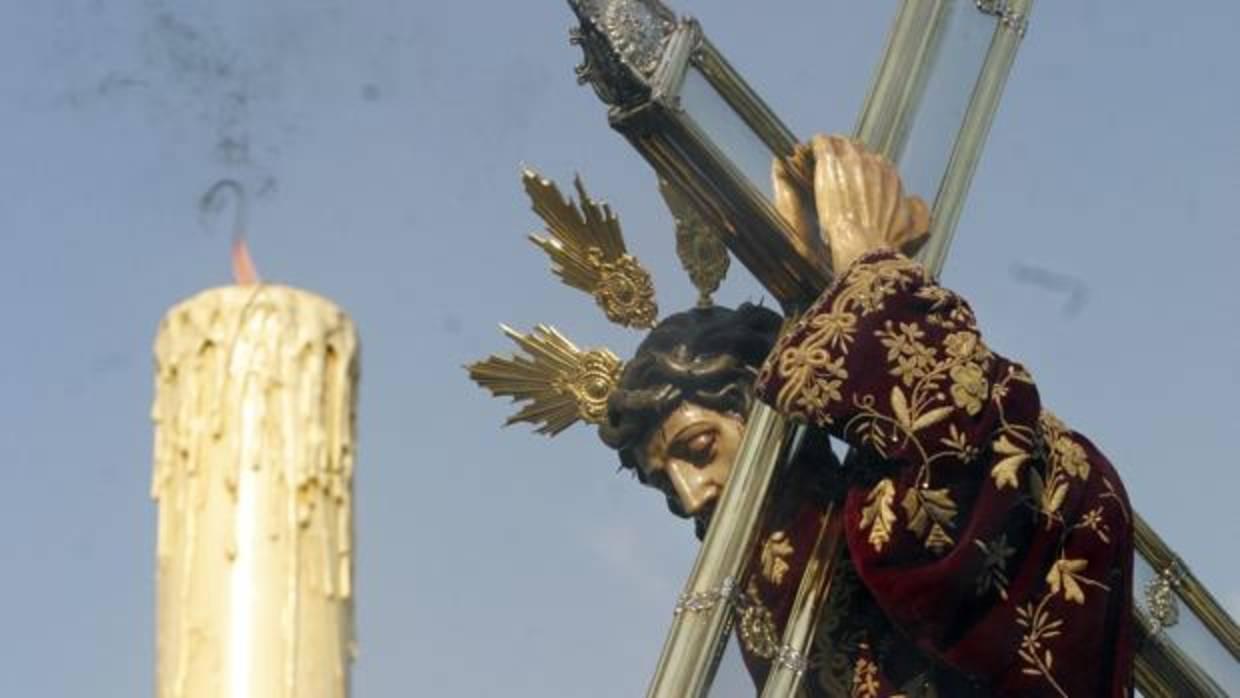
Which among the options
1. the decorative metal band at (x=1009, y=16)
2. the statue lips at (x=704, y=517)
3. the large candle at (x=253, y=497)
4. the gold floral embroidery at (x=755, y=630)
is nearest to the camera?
the large candle at (x=253, y=497)

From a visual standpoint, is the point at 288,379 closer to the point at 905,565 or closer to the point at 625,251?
the point at 905,565

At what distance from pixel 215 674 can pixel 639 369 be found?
3.68 m

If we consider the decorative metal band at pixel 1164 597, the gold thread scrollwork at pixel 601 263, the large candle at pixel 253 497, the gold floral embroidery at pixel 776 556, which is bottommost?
the large candle at pixel 253 497

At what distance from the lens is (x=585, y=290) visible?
5.32 metres

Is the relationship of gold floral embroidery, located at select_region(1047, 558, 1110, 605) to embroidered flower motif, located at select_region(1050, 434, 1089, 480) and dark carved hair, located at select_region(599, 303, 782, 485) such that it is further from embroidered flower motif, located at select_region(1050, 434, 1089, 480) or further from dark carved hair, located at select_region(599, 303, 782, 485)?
dark carved hair, located at select_region(599, 303, 782, 485)

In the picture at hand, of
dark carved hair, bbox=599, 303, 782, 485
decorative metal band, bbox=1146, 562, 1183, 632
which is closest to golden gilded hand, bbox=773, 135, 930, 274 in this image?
dark carved hair, bbox=599, 303, 782, 485

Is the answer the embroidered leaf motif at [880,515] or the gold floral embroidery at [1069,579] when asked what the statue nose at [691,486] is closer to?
the embroidered leaf motif at [880,515]

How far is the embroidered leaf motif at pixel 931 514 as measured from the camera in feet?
14.6

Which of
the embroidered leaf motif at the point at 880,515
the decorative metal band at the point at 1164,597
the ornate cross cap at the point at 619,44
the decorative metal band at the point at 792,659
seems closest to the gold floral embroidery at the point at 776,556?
the decorative metal band at the point at 792,659

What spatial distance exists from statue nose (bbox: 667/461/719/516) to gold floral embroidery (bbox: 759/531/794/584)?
216 millimetres

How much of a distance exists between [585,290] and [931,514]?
1.08 metres

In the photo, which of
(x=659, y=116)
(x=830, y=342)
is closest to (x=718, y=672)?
(x=830, y=342)

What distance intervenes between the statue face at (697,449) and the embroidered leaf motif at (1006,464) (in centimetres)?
59

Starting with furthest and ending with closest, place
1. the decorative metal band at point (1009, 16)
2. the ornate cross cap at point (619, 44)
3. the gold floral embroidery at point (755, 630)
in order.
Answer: the decorative metal band at point (1009, 16) → the gold floral embroidery at point (755, 630) → the ornate cross cap at point (619, 44)
